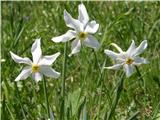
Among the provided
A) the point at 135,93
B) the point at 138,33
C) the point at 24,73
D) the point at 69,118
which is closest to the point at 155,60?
the point at 135,93

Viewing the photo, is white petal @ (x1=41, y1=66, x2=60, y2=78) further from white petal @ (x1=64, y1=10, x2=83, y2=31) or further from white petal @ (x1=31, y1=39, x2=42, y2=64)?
white petal @ (x1=64, y1=10, x2=83, y2=31)

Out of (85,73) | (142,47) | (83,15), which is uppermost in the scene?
(83,15)

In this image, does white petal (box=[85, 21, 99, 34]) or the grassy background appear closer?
white petal (box=[85, 21, 99, 34])

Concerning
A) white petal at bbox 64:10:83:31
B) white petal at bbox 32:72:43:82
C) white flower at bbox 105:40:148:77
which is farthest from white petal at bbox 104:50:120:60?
white petal at bbox 32:72:43:82

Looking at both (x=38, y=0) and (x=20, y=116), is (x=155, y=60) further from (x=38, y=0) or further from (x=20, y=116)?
(x=38, y=0)

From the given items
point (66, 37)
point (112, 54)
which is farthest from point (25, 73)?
point (112, 54)

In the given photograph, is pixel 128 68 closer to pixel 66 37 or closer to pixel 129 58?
pixel 129 58
